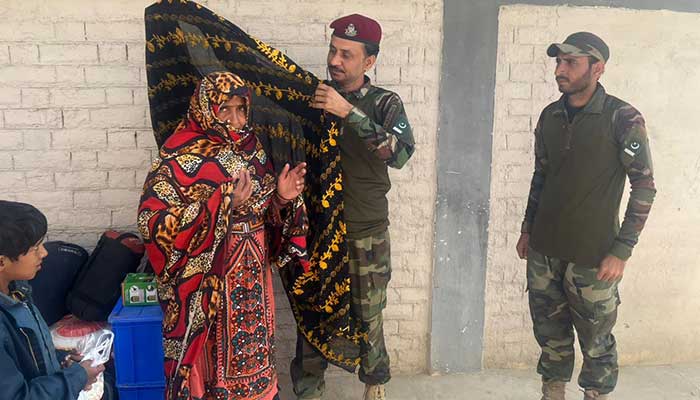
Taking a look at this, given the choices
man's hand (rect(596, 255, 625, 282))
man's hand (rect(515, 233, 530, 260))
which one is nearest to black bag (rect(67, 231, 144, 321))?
man's hand (rect(515, 233, 530, 260))

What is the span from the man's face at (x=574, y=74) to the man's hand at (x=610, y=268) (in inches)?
36.2

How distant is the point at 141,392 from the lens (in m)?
3.18

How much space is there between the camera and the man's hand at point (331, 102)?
9.77ft

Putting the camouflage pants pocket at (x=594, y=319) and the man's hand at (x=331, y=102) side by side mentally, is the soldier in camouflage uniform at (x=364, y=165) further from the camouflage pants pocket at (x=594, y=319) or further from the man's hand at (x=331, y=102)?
the camouflage pants pocket at (x=594, y=319)

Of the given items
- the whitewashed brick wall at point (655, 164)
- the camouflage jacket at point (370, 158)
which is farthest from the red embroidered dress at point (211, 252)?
the whitewashed brick wall at point (655, 164)

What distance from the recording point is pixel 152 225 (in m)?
2.59

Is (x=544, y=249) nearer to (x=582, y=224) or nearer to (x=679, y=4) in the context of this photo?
(x=582, y=224)

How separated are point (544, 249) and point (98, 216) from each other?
8.75ft

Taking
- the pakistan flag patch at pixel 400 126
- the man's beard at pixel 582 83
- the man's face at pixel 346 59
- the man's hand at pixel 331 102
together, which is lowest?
the pakistan flag patch at pixel 400 126

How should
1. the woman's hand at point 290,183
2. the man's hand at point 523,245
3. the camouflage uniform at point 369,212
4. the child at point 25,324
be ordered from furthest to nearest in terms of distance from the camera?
the man's hand at point 523,245
the camouflage uniform at point 369,212
the woman's hand at point 290,183
the child at point 25,324

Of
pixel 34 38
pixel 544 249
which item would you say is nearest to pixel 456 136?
pixel 544 249

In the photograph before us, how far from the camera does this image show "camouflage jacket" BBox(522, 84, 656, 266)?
3.06m

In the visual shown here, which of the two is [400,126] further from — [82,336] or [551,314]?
[82,336]

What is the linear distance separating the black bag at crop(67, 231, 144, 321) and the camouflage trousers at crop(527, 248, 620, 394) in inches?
91.4
